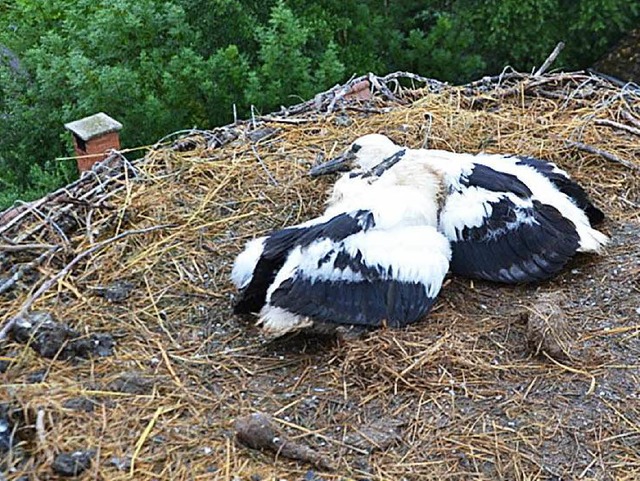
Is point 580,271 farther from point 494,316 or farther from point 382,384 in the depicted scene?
point 382,384

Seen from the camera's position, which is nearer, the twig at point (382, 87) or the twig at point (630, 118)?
the twig at point (630, 118)

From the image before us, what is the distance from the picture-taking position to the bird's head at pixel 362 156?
394cm

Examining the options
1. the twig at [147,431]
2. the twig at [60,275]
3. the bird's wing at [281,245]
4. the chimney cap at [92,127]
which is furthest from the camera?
the chimney cap at [92,127]

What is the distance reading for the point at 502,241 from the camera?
3.53 metres

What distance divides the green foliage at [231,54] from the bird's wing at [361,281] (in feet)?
9.07

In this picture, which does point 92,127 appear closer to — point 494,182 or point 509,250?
point 494,182

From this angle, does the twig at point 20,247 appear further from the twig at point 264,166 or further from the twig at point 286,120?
the twig at point 286,120

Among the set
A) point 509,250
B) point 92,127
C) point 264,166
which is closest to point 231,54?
point 92,127

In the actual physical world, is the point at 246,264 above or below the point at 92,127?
below

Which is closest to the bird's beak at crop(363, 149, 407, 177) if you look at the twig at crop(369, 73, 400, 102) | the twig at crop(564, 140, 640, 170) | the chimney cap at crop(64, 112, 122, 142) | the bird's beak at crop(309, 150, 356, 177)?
the bird's beak at crop(309, 150, 356, 177)

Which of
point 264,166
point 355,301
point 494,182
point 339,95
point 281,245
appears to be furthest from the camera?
point 339,95

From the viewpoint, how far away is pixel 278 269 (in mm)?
3324

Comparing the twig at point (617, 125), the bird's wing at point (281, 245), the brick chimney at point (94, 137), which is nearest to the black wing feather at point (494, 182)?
the bird's wing at point (281, 245)

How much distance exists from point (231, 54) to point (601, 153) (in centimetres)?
278
